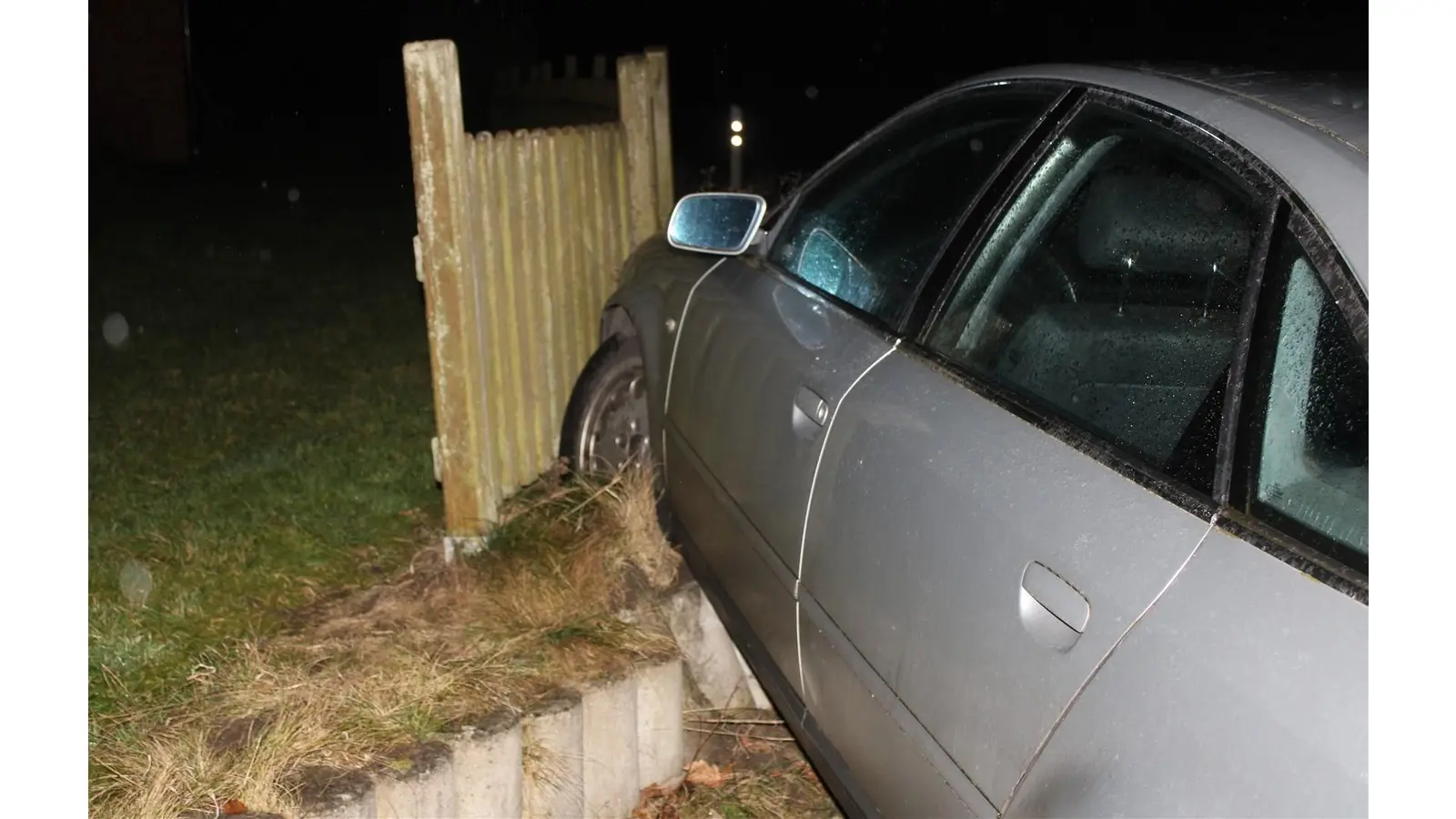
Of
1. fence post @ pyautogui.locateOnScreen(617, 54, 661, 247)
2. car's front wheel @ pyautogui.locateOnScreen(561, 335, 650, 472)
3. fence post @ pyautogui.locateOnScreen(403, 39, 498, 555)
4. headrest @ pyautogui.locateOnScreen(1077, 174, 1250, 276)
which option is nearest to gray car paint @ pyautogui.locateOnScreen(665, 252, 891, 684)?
headrest @ pyautogui.locateOnScreen(1077, 174, 1250, 276)

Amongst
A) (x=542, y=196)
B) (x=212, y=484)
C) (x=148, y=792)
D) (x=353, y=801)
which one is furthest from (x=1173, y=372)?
(x=212, y=484)

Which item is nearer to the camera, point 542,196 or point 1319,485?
point 1319,485

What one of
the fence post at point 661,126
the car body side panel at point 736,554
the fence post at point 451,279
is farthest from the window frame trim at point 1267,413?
the fence post at point 661,126

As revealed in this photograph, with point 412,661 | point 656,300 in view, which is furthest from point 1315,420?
point 656,300

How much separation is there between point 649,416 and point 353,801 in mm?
1557

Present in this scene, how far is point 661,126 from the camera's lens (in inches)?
200

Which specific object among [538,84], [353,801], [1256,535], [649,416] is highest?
[538,84]

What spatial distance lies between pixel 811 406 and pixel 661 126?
237 cm

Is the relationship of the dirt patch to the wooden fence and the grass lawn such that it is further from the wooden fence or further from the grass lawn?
the grass lawn

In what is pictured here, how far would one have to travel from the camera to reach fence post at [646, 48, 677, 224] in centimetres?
501

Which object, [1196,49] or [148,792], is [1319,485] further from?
[1196,49]

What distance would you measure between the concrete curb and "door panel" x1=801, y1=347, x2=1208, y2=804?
39.9 inches

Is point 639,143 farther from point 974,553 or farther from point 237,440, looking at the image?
point 974,553

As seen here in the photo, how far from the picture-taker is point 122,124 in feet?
47.0
